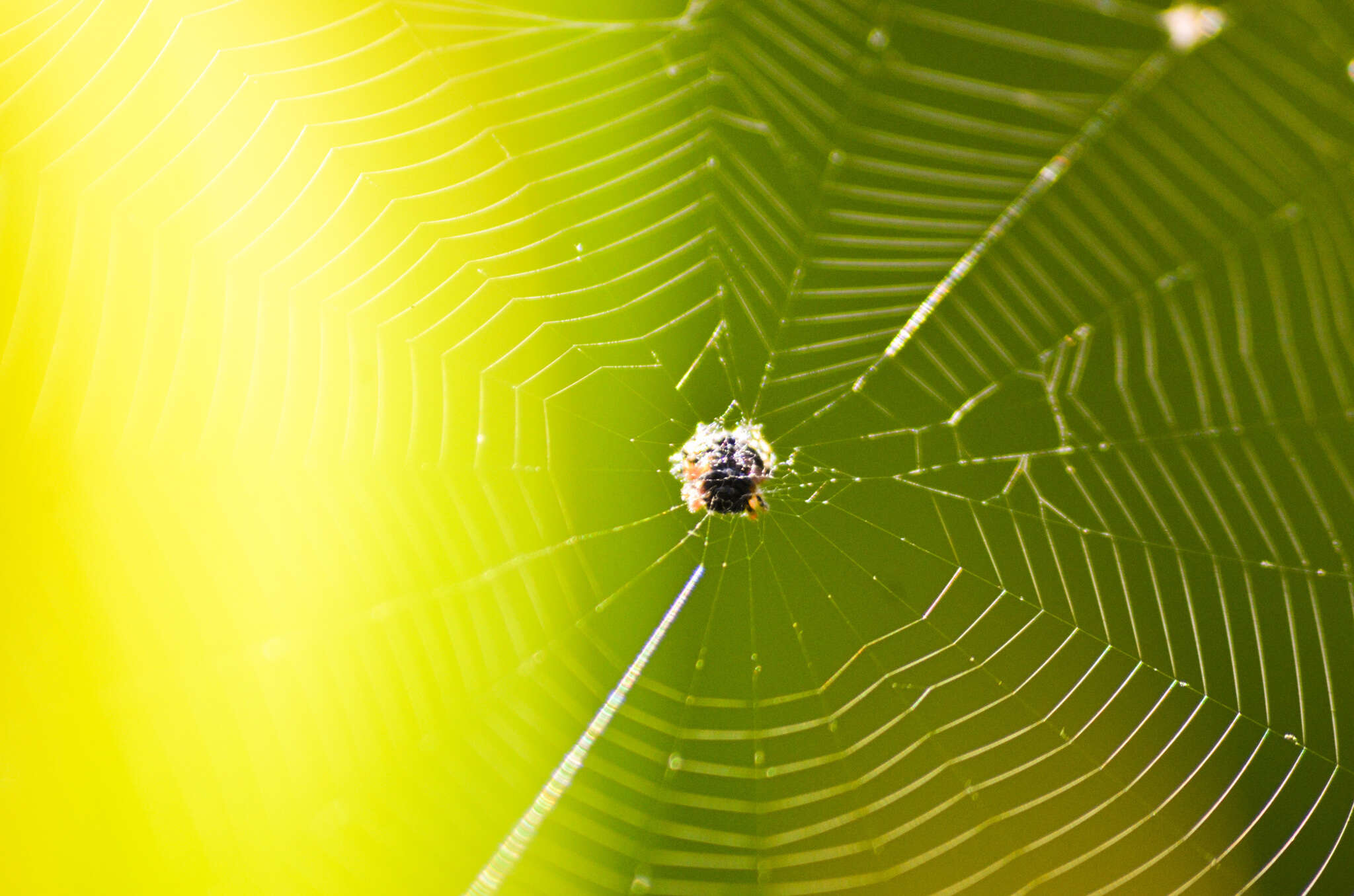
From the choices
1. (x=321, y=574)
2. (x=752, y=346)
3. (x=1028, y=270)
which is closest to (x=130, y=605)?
(x=321, y=574)

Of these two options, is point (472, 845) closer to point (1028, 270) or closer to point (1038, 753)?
point (1038, 753)

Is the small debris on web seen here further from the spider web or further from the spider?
the spider

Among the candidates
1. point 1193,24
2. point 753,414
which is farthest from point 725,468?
point 1193,24

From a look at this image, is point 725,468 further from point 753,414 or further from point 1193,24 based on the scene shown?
point 1193,24

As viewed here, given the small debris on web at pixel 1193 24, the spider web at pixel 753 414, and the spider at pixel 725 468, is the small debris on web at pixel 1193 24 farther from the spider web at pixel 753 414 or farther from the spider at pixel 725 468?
the spider at pixel 725 468

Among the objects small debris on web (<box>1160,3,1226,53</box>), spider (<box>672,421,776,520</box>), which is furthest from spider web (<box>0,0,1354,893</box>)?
small debris on web (<box>1160,3,1226,53</box>)

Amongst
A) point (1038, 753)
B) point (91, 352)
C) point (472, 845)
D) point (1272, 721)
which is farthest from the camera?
point (1038, 753)
